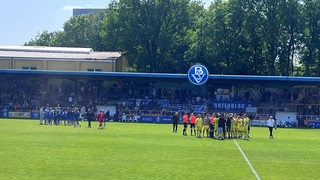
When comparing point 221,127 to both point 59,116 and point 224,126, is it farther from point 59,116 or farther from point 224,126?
point 59,116

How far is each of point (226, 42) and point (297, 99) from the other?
1547 cm

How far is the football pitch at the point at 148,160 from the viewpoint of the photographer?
1855 cm

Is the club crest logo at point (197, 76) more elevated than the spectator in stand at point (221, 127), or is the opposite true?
the club crest logo at point (197, 76)

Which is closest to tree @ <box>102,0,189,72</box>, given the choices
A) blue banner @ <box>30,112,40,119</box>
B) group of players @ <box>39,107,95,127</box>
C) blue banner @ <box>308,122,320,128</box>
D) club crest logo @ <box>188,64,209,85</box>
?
club crest logo @ <box>188,64,209,85</box>

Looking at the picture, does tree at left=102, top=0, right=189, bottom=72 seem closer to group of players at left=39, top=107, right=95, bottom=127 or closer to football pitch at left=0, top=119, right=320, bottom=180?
group of players at left=39, top=107, right=95, bottom=127

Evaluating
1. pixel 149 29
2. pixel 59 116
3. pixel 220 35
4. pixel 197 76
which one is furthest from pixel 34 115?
pixel 220 35

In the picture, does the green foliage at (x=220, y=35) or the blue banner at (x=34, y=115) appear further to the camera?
the green foliage at (x=220, y=35)

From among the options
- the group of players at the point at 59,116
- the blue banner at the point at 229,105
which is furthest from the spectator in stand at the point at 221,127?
the blue banner at the point at 229,105

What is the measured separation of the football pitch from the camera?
18.5 meters

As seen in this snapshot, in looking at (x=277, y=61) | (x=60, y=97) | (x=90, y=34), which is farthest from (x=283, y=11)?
(x=90, y=34)

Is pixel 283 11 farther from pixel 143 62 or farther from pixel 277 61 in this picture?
pixel 143 62

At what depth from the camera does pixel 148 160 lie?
22.4 metres

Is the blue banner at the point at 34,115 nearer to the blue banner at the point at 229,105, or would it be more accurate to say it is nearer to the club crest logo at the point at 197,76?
the club crest logo at the point at 197,76

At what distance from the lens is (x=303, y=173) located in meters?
20.0
